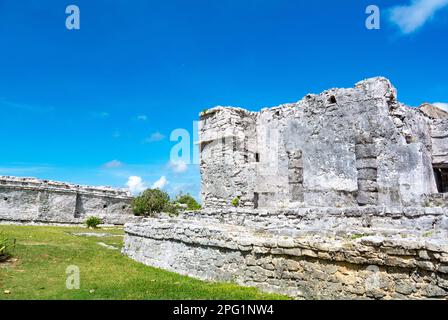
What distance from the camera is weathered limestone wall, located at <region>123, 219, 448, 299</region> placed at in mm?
5137

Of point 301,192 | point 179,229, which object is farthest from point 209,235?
point 301,192

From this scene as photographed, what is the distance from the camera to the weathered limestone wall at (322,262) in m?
5.14

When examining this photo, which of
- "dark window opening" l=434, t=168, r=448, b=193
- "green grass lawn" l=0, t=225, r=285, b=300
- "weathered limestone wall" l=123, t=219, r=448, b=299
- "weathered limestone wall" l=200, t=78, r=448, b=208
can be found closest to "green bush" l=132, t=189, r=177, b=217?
"weathered limestone wall" l=200, t=78, r=448, b=208

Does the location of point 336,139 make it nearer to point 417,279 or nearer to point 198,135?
point 198,135

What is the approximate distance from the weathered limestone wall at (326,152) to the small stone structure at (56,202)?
1808 cm

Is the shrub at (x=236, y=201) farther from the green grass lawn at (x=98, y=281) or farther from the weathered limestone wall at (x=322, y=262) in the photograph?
the weathered limestone wall at (x=322, y=262)

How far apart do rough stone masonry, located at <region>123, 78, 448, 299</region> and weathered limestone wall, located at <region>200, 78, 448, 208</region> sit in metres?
0.04

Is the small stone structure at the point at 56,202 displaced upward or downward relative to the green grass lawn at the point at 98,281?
upward

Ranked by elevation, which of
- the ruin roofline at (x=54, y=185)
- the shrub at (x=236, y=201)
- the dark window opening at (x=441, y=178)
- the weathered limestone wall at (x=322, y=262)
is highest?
the ruin roofline at (x=54, y=185)

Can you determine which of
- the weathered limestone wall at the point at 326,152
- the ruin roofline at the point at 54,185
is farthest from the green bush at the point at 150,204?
the weathered limestone wall at the point at 326,152

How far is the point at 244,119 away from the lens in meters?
17.5

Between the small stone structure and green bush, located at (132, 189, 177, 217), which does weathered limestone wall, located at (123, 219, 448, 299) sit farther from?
green bush, located at (132, 189, 177, 217)

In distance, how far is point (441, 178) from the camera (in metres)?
15.7
